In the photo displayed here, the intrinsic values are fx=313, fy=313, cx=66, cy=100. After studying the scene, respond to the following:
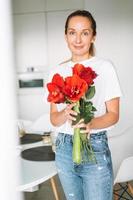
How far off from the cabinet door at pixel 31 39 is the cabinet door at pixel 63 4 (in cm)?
14

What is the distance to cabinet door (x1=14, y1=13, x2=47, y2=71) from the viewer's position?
3.71 meters

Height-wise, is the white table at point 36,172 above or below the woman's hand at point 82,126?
below

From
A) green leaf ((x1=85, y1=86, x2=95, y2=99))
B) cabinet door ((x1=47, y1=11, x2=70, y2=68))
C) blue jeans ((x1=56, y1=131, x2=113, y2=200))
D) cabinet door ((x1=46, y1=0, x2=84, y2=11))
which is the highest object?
cabinet door ((x1=46, y1=0, x2=84, y2=11))

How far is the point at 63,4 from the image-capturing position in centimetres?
362

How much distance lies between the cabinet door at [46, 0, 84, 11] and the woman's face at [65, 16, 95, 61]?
262cm

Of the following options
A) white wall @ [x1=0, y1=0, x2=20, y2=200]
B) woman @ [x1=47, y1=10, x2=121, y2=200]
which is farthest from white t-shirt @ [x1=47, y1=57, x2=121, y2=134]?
white wall @ [x1=0, y1=0, x2=20, y2=200]

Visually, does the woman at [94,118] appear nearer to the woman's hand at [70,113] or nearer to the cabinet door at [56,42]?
the woman's hand at [70,113]

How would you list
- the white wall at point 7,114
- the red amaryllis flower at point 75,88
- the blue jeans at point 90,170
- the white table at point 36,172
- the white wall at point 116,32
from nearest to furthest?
the white wall at point 7,114 → the red amaryllis flower at point 75,88 → the blue jeans at point 90,170 → the white table at point 36,172 → the white wall at point 116,32

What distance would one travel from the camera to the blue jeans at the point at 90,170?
109 centimetres

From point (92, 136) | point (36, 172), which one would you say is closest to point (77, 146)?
point (92, 136)

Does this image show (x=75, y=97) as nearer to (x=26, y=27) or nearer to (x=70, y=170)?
(x=70, y=170)

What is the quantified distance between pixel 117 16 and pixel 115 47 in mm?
357

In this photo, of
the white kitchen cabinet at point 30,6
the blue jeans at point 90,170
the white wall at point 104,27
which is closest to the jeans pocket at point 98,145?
the blue jeans at point 90,170

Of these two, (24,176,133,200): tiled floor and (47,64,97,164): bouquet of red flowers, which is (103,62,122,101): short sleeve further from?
(24,176,133,200): tiled floor
